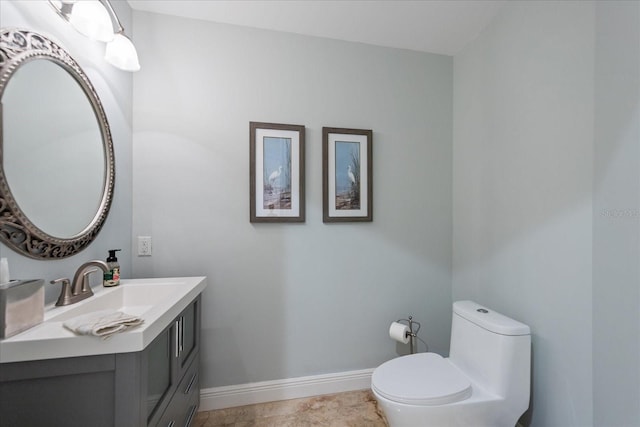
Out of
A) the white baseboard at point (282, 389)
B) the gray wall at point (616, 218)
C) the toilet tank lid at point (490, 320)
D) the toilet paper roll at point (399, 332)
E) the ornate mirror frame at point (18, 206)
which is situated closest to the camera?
the ornate mirror frame at point (18, 206)

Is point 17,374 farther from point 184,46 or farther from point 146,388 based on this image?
point 184,46

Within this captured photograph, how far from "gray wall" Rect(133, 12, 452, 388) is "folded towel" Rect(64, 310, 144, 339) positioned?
2.72ft

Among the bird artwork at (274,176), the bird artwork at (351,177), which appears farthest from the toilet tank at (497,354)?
the bird artwork at (274,176)

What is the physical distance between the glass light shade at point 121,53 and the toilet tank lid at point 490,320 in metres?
2.18

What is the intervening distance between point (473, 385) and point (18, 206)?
6.65 ft

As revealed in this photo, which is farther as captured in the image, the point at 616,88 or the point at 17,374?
the point at 616,88

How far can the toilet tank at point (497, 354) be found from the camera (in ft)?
4.15

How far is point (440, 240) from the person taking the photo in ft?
6.65

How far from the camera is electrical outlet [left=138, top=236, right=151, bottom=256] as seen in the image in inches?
63.5

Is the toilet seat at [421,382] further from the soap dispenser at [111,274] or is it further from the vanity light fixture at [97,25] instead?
the vanity light fixture at [97,25]

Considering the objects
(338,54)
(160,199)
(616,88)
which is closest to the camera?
(616,88)

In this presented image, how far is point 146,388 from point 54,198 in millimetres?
819

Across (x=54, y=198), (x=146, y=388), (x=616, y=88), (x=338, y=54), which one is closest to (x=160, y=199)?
(x=54, y=198)

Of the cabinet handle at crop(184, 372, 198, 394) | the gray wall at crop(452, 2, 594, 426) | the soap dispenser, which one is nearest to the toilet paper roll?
the gray wall at crop(452, 2, 594, 426)
